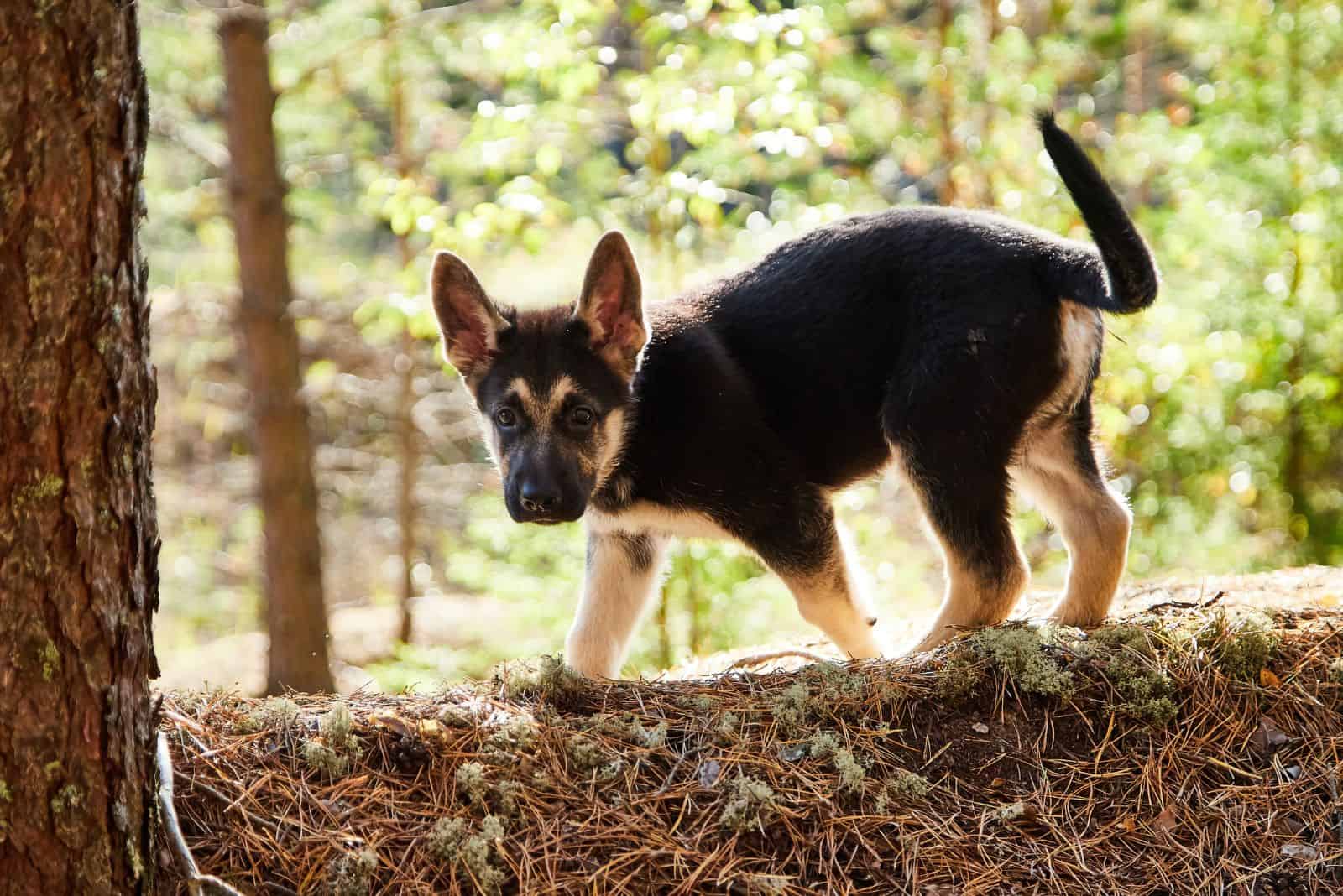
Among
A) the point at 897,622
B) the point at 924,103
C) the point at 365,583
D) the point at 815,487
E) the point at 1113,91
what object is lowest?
the point at 365,583

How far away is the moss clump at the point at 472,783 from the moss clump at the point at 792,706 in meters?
0.96

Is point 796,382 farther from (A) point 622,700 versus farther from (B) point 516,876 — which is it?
(B) point 516,876

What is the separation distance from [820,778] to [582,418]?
7.49ft

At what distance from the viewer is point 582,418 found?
524cm

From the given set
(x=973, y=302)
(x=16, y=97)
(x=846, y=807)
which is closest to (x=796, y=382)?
(x=973, y=302)

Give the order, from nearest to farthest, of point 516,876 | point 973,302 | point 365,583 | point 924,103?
point 516,876 → point 973,302 → point 924,103 → point 365,583

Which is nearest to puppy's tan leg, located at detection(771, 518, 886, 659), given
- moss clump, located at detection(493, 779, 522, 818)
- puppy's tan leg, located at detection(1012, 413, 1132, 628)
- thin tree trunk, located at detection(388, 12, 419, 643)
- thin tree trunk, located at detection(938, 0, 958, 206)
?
puppy's tan leg, located at detection(1012, 413, 1132, 628)

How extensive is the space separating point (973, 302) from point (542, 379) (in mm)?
1895

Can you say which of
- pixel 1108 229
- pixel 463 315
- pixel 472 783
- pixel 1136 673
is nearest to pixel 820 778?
pixel 472 783

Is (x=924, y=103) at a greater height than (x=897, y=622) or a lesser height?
greater

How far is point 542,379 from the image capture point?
5289mm

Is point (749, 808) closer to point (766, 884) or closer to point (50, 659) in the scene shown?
point (766, 884)

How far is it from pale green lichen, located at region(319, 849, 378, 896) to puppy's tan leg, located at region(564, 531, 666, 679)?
2.35 meters

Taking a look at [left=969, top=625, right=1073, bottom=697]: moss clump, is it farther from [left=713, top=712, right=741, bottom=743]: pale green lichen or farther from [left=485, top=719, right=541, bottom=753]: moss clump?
→ [left=485, top=719, right=541, bottom=753]: moss clump
